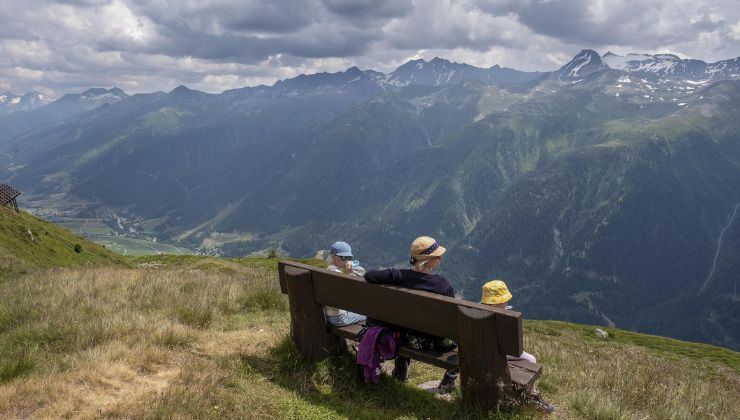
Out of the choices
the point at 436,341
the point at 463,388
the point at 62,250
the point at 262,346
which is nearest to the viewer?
the point at 463,388

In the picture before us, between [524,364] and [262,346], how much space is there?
4736 millimetres

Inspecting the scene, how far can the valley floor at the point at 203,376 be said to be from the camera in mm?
6141

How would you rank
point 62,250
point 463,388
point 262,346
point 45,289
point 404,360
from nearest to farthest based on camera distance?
point 463,388 → point 404,360 → point 262,346 → point 45,289 → point 62,250

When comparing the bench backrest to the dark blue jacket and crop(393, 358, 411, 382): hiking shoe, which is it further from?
crop(393, 358, 411, 382): hiking shoe

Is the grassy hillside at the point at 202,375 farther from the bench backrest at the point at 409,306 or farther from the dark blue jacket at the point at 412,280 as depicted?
the dark blue jacket at the point at 412,280

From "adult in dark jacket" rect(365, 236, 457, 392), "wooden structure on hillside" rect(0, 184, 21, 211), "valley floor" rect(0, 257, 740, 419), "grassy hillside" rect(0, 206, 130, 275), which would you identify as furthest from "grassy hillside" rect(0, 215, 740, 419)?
"wooden structure on hillside" rect(0, 184, 21, 211)

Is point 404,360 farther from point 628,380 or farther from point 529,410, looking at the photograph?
point 628,380

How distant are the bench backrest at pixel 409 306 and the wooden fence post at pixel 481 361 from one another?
0.06 metres

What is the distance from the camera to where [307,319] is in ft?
25.8

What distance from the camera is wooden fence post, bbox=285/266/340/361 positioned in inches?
308

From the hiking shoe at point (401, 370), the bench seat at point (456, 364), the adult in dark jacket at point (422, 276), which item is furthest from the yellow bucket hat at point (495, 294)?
the hiking shoe at point (401, 370)

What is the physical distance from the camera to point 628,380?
26.4 feet

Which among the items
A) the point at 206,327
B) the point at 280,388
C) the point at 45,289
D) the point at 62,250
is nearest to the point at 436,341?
the point at 280,388

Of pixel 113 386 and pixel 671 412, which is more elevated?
pixel 113 386
